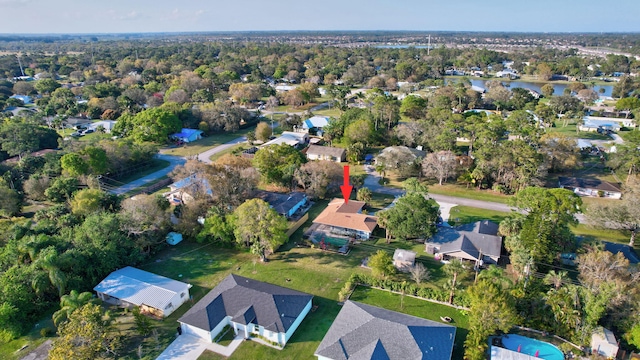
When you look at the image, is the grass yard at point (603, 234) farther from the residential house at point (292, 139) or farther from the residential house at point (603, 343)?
the residential house at point (292, 139)

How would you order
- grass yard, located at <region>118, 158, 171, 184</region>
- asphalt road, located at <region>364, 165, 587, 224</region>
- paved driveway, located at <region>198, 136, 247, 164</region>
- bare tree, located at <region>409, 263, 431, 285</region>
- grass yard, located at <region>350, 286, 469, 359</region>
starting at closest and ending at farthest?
grass yard, located at <region>350, 286, 469, 359</region> → bare tree, located at <region>409, 263, 431, 285</region> → asphalt road, located at <region>364, 165, 587, 224</region> → grass yard, located at <region>118, 158, 171, 184</region> → paved driveway, located at <region>198, 136, 247, 164</region>

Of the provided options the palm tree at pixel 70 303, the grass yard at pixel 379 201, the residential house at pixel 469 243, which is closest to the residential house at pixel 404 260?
the residential house at pixel 469 243

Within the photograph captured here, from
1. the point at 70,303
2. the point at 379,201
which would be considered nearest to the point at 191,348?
the point at 70,303

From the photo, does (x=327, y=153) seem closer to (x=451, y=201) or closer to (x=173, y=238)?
(x=451, y=201)

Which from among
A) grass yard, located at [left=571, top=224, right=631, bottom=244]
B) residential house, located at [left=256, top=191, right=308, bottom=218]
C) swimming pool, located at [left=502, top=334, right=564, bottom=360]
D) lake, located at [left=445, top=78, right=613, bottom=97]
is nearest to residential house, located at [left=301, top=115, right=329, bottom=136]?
residential house, located at [left=256, top=191, right=308, bottom=218]

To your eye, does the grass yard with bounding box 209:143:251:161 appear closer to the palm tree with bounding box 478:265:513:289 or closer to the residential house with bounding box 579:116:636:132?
the palm tree with bounding box 478:265:513:289

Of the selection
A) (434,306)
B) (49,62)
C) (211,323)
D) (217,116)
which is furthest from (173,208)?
(49,62)
